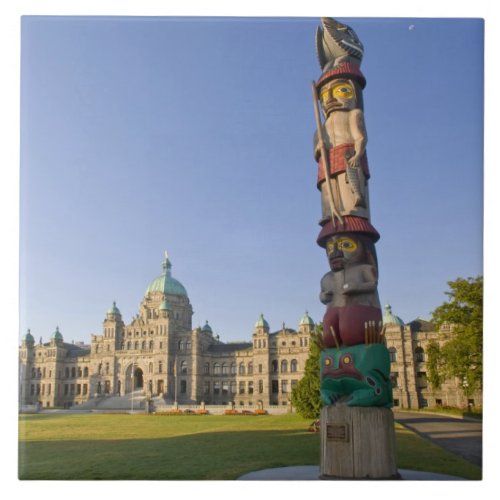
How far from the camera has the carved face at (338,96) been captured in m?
16.9

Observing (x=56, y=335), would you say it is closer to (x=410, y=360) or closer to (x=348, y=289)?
(x=410, y=360)

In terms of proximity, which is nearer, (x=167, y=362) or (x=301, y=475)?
(x=301, y=475)

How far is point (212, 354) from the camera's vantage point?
79.1 m

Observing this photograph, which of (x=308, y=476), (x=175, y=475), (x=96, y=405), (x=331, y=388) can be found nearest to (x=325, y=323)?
(x=331, y=388)

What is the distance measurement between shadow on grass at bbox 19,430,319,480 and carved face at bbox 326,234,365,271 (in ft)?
22.0

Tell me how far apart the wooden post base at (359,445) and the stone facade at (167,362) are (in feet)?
188

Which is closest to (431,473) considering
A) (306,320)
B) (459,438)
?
(459,438)

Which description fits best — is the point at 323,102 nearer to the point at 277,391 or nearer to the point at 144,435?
the point at 144,435

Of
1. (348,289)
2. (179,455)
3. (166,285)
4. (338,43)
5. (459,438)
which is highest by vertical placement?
(338,43)

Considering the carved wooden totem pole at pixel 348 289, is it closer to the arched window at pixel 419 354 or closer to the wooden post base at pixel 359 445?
the wooden post base at pixel 359 445

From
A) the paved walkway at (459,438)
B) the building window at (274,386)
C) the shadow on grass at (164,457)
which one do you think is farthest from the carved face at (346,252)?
the building window at (274,386)

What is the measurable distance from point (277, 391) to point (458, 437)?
51.6m

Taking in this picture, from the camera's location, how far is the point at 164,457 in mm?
19266

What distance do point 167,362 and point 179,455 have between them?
185ft
